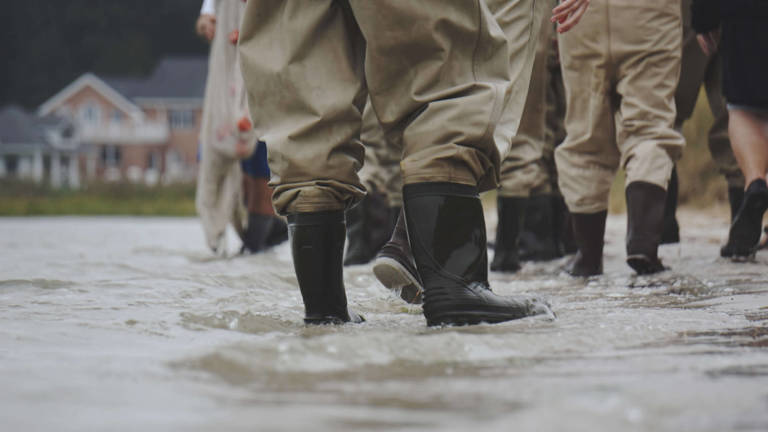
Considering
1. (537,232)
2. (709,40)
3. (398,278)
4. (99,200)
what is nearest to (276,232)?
(537,232)

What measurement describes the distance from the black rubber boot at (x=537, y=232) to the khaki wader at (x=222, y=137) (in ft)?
5.06

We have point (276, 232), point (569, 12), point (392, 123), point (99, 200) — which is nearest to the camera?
point (392, 123)

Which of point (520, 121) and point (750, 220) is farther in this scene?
point (520, 121)

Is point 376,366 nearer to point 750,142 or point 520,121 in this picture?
point 520,121

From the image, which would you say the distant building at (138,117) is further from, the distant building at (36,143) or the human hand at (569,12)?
the human hand at (569,12)

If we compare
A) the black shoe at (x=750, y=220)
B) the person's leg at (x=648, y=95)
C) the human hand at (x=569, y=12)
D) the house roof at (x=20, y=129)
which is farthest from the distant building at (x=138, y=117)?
the human hand at (x=569, y=12)

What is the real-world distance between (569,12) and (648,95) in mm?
669

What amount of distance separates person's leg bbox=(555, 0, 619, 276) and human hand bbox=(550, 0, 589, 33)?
49cm

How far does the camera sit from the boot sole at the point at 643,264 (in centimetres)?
327

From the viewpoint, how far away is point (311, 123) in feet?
6.68

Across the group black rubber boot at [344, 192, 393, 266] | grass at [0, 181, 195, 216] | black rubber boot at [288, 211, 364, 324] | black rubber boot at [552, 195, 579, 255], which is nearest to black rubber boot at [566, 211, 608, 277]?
black rubber boot at [344, 192, 393, 266]

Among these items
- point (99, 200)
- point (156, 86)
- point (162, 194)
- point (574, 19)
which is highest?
point (574, 19)

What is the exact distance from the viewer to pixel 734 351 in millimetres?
1562

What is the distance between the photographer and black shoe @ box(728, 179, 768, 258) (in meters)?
3.43
